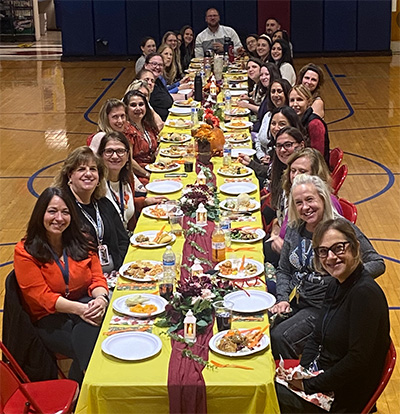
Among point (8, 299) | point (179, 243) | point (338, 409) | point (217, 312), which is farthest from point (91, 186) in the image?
point (338, 409)

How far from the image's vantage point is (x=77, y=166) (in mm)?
5016

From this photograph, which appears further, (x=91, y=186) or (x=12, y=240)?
(x=12, y=240)

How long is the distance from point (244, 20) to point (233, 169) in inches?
511

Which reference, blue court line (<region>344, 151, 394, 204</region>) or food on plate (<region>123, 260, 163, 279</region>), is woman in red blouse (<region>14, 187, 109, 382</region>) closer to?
food on plate (<region>123, 260, 163, 279</region>)

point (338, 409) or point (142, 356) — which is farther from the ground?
point (142, 356)

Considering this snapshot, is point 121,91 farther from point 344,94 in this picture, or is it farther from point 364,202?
point 364,202

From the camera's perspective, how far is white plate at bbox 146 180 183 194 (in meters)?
6.01

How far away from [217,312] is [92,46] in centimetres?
1625

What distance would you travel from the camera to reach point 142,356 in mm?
3559

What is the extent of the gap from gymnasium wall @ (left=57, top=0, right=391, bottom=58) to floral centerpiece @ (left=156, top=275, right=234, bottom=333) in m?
15.4

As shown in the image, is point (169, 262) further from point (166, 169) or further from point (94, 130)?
point (94, 130)

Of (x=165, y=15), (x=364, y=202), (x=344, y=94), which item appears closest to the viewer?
(x=364, y=202)

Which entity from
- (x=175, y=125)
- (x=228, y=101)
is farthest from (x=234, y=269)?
(x=228, y=101)

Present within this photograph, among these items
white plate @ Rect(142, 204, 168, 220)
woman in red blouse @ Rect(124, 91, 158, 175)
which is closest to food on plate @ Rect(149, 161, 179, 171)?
woman in red blouse @ Rect(124, 91, 158, 175)
